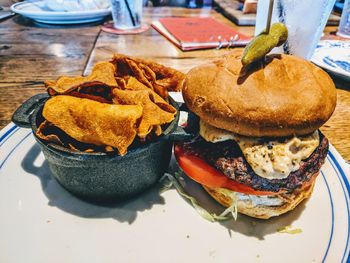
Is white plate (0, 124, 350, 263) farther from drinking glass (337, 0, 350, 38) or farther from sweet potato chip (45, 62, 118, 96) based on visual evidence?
drinking glass (337, 0, 350, 38)

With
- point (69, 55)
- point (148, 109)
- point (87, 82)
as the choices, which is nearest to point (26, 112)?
point (87, 82)

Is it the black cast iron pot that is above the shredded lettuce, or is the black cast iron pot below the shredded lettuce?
above

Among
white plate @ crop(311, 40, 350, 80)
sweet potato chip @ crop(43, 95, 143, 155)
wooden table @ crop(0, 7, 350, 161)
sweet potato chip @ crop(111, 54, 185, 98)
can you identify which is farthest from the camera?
white plate @ crop(311, 40, 350, 80)

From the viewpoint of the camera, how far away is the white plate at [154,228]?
2.98ft

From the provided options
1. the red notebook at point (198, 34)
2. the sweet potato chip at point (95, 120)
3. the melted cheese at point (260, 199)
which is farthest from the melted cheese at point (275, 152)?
the red notebook at point (198, 34)

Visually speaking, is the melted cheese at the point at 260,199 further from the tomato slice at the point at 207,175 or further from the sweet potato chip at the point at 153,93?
the sweet potato chip at the point at 153,93

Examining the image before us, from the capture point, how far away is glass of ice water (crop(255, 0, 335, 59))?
1.58 m

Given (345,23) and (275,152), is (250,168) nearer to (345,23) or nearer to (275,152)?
(275,152)

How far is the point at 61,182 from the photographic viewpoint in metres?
1.09

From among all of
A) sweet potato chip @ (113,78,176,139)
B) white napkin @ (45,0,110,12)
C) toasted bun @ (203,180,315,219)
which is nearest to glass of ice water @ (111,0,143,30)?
white napkin @ (45,0,110,12)

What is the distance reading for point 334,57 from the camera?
1.97 meters

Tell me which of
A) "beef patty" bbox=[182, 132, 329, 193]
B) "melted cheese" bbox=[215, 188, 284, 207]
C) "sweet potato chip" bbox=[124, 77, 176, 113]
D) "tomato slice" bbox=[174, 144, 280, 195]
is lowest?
"melted cheese" bbox=[215, 188, 284, 207]

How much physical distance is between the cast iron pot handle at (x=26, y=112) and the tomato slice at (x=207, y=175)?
558mm

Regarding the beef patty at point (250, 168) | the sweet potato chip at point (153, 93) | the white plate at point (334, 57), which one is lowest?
the white plate at point (334, 57)
